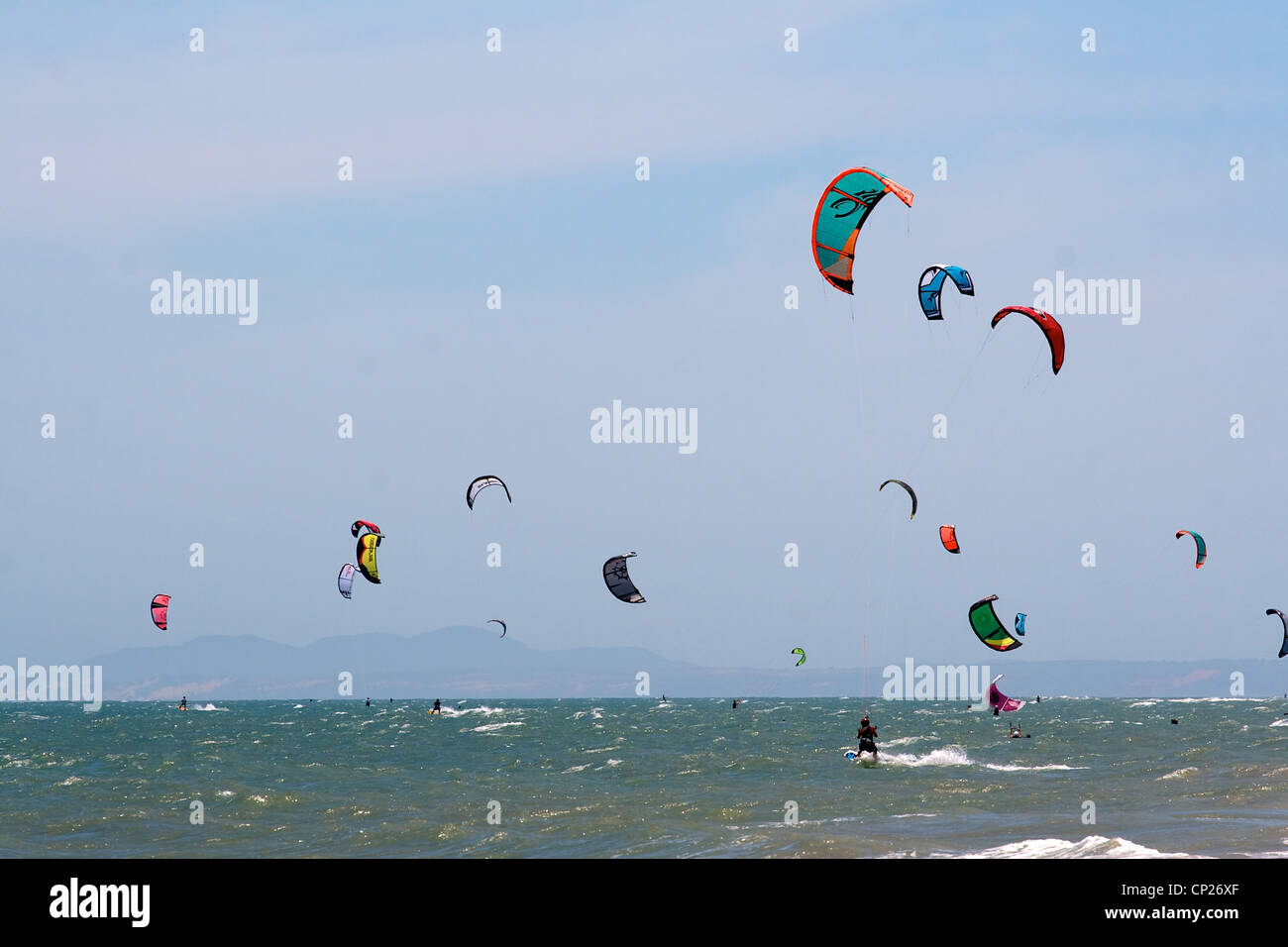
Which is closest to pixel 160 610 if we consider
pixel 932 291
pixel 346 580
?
pixel 346 580

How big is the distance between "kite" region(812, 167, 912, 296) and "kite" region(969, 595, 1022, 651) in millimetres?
11237

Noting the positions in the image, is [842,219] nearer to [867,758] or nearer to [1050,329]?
[1050,329]

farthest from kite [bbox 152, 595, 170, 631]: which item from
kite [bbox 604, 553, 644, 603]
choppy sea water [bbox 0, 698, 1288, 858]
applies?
kite [bbox 604, 553, 644, 603]

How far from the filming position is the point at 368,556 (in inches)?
1431

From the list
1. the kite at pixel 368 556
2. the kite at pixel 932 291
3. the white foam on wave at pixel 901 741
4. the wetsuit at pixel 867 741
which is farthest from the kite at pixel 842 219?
the white foam on wave at pixel 901 741

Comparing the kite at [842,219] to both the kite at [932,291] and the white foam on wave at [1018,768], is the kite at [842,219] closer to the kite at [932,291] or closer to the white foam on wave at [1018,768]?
the kite at [932,291]

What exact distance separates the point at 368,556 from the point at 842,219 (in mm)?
19764

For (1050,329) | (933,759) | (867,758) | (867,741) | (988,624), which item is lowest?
(933,759)

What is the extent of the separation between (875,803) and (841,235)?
1000 cm

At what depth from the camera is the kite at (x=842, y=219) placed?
2023cm

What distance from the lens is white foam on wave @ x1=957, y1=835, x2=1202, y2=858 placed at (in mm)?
17062

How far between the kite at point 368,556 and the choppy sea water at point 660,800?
5059 mm

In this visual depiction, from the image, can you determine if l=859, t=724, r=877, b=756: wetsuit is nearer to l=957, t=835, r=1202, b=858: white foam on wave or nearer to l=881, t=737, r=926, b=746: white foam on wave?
l=881, t=737, r=926, b=746: white foam on wave
